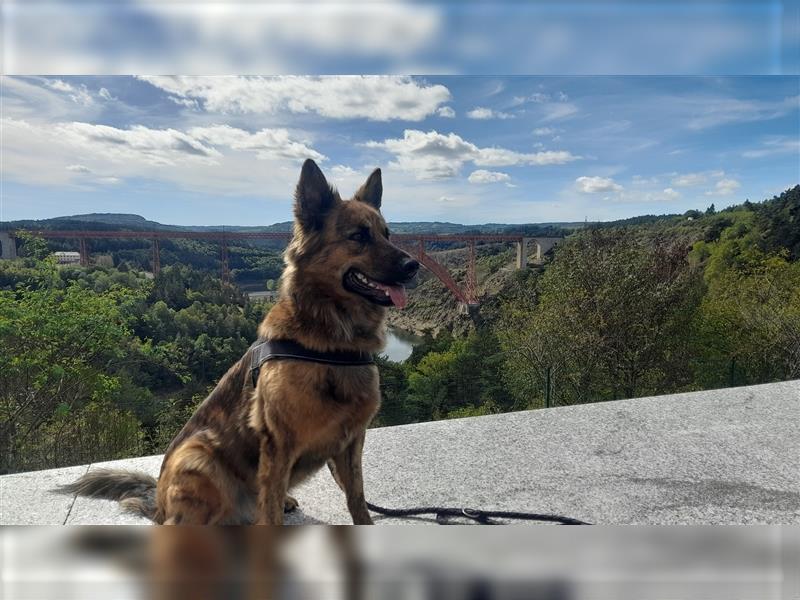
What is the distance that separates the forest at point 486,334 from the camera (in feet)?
14.1

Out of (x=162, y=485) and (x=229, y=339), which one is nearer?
(x=162, y=485)

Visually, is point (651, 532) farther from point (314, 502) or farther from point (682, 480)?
point (682, 480)

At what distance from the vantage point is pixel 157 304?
17.3 feet

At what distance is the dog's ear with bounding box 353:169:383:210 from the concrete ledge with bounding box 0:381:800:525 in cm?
148

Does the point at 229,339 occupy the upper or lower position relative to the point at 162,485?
upper

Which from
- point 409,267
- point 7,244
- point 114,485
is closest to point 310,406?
point 409,267

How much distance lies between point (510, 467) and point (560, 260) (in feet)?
39.0

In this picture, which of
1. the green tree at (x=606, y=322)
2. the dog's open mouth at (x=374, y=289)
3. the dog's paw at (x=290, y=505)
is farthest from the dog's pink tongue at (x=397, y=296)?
the green tree at (x=606, y=322)

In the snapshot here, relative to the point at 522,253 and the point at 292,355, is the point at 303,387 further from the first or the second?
the point at 522,253

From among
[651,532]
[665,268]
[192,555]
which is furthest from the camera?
[665,268]

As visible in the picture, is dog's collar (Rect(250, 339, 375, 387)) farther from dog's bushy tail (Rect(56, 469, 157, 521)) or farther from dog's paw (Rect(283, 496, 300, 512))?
dog's bushy tail (Rect(56, 469, 157, 521))

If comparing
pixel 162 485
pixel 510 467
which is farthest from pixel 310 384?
pixel 510 467

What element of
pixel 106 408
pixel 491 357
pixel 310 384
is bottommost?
pixel 491 357

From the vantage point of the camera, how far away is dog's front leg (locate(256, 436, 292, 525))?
1974 mm
